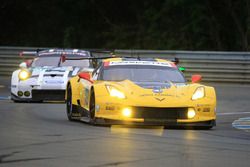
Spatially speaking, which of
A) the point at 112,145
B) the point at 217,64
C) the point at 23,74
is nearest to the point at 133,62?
the point at 112,145

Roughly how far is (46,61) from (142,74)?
22.4 ft

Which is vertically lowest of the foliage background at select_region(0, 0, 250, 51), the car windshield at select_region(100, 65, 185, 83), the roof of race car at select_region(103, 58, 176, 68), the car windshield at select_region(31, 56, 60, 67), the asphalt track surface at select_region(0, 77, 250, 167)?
the asphalt track surface at select_region(0, 77, 250, 167)

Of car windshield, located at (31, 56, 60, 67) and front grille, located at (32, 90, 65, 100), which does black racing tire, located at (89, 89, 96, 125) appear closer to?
front grille, located at (32, 90, 65, 100)

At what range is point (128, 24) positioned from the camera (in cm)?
4100

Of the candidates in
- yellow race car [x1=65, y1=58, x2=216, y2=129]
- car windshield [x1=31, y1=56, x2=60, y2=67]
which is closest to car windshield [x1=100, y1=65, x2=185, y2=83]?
→ yellow race car [x1=65, y1=58, x2=216, y2=129]

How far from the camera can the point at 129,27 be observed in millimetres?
40344

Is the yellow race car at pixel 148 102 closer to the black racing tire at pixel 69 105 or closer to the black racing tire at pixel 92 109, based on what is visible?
the black racing tire at pixel 92 109

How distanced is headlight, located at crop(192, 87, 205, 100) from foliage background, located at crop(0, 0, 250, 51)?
22463 mm

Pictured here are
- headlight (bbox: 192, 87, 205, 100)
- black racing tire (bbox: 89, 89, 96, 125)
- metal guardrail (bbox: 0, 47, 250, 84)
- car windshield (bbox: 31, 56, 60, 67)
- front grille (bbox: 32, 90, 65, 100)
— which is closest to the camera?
headlight (bbox: 192, 87, 205, 100)

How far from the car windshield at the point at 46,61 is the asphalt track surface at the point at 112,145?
5.25 metres

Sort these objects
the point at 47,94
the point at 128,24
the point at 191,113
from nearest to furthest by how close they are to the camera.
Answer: the point at 191,113 → the point at 47,94 → the point at 128,24

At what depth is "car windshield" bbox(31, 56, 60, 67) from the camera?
20523 mm

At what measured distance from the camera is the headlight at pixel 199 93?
43.2 feet

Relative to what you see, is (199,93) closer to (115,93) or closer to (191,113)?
(191,113)
